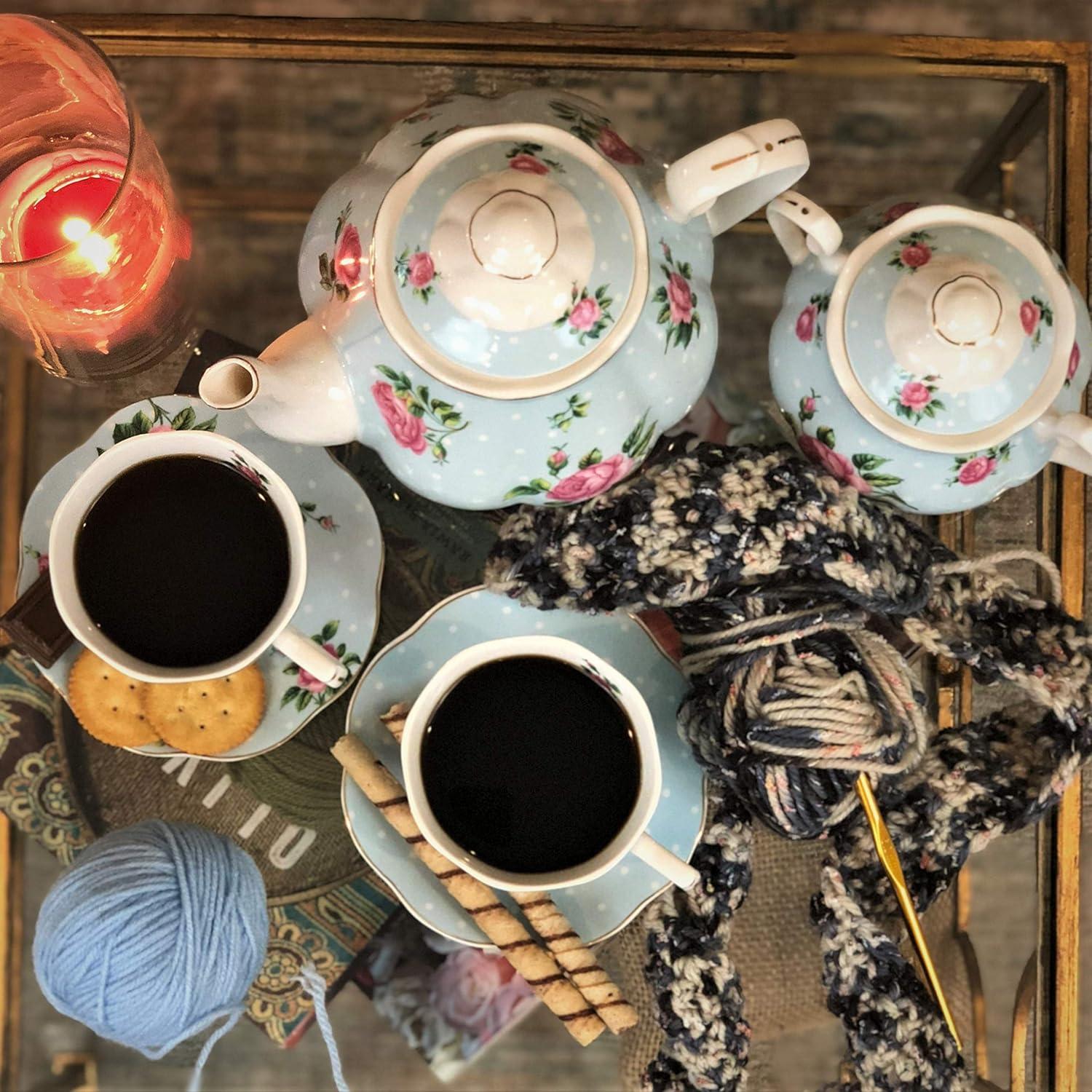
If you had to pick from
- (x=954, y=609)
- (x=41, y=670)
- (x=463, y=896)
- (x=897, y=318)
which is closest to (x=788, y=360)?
(x=897, y=318)

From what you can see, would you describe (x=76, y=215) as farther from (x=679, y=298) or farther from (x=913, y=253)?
(x=913, y=253)

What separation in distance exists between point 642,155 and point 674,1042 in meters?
0.51

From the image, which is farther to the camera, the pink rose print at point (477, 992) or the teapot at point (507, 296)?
the pink rose print at point (477, 992)

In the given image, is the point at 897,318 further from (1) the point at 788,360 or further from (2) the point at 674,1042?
(2) the point at 674,1042

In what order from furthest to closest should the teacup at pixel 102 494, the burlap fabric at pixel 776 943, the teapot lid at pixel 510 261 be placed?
the burlap fabric at pixel 776 943 < the teacup at pixel 102 494 < the teapot lid at pixel 510 261

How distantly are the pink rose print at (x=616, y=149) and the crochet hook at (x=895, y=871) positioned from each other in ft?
1.20

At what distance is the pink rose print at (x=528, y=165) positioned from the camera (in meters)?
0.50

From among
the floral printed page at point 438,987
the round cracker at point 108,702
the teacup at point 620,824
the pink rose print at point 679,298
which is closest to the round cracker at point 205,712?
the round cracker at point 108,702

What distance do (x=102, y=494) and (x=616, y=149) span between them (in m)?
0.35

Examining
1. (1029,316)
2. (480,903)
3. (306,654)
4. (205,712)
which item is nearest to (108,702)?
(205,712)

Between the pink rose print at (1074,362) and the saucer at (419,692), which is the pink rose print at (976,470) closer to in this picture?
the pink rose print at (1074,362)

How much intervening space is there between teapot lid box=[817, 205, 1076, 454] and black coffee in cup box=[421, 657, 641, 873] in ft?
0.78

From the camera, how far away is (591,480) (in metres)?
0.57

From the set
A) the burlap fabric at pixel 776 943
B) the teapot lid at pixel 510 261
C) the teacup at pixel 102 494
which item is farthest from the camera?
the burlap fabric at pixel 776 943
